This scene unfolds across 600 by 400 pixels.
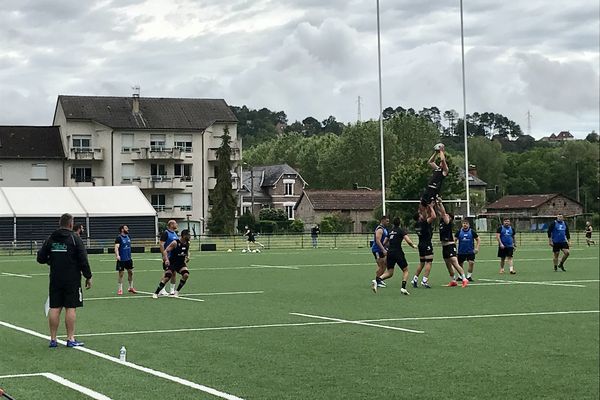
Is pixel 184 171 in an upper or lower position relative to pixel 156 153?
lower

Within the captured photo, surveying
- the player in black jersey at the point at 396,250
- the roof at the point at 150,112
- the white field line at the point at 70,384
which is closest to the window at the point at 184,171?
the roof at the point at 150,112

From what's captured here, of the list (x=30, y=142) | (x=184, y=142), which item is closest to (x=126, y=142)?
(x=184, y=142)

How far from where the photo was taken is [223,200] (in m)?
84.4

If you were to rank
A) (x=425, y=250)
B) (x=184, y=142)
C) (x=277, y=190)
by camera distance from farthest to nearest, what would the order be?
(x=277, y=190), (x=184, y=142), (x=425, y=250)

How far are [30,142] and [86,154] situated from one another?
189 inches

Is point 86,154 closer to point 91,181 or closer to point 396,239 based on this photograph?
point 91,181

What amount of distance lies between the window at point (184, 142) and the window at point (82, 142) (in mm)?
7522

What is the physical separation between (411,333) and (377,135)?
102681mm

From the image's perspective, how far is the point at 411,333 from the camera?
1537cm

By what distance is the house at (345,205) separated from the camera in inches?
4190

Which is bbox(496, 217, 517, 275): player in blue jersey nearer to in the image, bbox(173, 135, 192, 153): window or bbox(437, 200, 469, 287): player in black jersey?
bbox(437, 200, 469, 287): player in black jersey

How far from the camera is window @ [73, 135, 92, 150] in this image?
3470 inches

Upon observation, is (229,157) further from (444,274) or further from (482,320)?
(482,320)

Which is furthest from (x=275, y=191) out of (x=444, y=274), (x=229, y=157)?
(x=444, y=274)
